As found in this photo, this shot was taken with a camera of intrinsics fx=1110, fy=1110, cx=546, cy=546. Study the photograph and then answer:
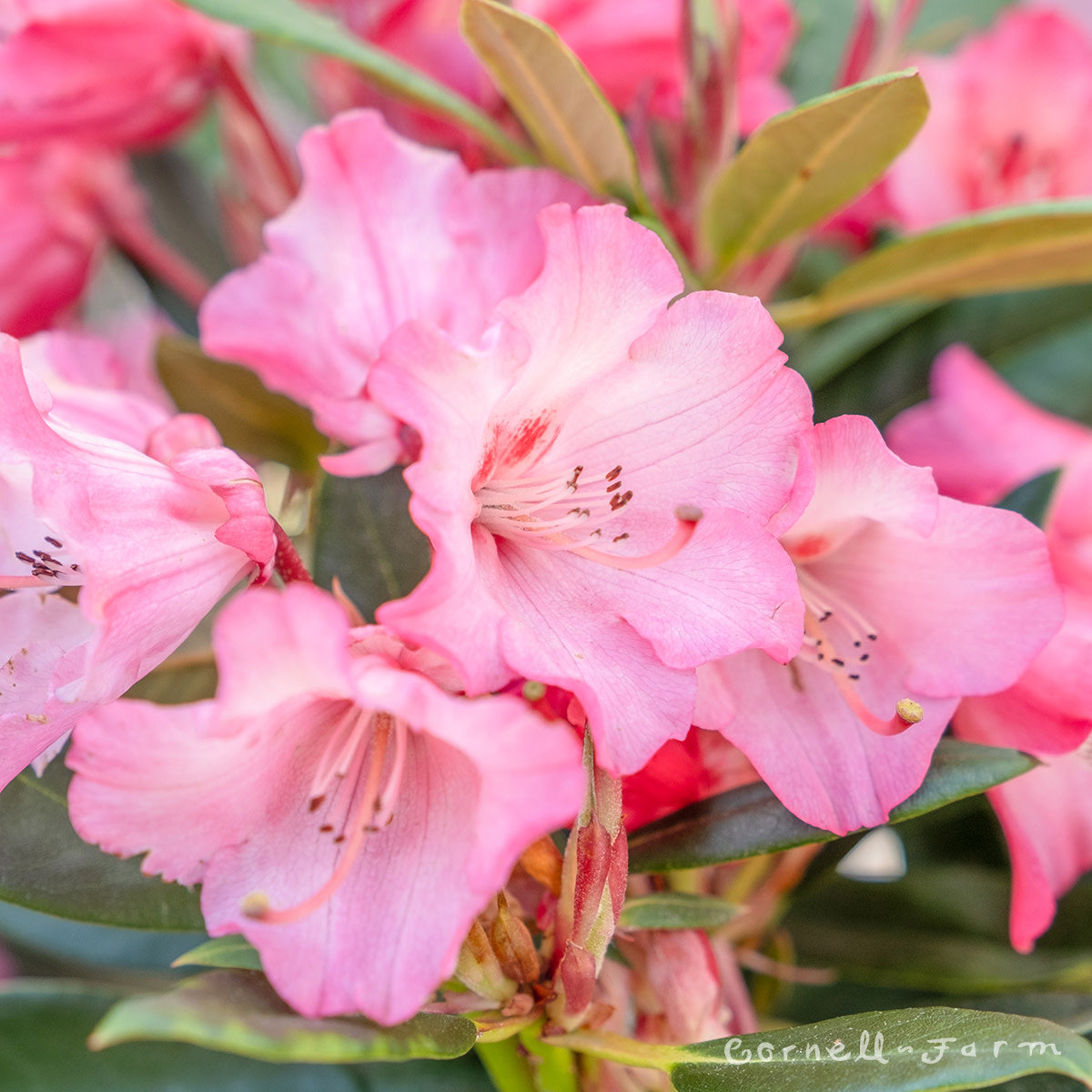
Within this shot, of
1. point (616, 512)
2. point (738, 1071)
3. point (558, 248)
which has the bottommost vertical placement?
point (738, 1071)

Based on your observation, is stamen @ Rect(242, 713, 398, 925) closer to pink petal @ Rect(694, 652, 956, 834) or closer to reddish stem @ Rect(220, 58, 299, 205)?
pink petal @ Rect(694, 652, 956, 834)

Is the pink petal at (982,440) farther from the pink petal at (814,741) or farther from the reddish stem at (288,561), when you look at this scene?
the reddish stem at (288,561)

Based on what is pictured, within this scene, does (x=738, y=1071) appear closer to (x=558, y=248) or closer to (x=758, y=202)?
(x=558, y=248)

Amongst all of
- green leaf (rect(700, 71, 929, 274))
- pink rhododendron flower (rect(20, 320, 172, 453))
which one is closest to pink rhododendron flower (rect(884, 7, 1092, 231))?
green leaf (rect(700, 71, 929, 274))

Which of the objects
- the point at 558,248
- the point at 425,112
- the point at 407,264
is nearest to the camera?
the point at 558,248

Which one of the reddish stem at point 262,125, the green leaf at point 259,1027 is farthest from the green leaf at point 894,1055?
the reddish stem at point 262,125

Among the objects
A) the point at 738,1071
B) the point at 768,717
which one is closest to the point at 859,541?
Result: the point at 768,717

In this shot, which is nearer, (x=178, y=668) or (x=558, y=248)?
(x=558, y=248)
